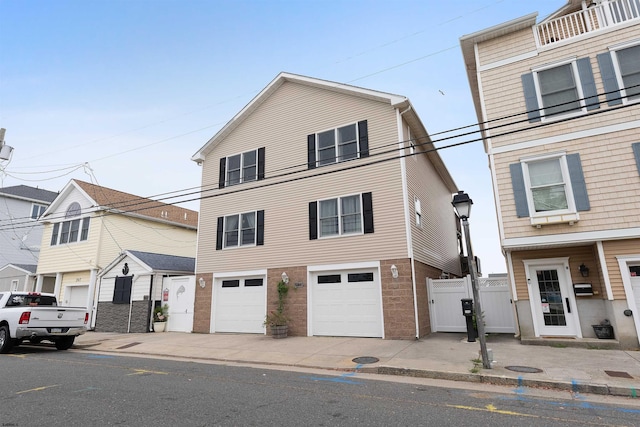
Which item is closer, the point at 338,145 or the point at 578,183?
the point at 578,183

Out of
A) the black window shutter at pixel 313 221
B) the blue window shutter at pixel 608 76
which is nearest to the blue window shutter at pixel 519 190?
the blue window shutter at pixel 608 76

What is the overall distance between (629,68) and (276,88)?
12.9m

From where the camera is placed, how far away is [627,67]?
1030 centimetres

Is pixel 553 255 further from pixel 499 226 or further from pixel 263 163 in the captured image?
pixel 263 163

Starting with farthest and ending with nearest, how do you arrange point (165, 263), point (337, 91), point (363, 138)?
point (165, 263)
point (337, 91)
point (363, 138)

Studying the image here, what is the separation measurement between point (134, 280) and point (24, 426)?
1384cm

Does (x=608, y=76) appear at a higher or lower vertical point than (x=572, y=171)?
higher

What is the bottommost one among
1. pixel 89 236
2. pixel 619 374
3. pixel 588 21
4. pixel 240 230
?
pixel 619 374

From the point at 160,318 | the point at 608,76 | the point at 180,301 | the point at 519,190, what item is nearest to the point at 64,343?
the point at 160,318

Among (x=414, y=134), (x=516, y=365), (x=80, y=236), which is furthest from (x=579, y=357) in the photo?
(x=80, y=236)

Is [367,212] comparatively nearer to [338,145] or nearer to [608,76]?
[338,145]

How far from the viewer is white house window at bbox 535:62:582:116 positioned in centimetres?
1088

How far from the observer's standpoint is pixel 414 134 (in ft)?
49.9

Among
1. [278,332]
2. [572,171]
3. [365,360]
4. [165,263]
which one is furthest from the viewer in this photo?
[165,263]
